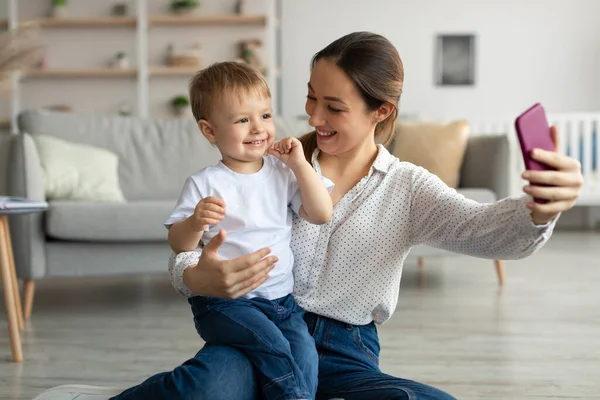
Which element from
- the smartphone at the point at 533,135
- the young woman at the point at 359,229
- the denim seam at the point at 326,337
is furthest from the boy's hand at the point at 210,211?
the smartphone at the point at 533,135

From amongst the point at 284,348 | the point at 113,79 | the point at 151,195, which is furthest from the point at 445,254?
the point at 113,79

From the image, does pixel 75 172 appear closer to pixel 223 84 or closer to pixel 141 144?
pixel 141 144

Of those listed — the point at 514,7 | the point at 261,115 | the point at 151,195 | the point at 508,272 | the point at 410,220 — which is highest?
the point at 514,7

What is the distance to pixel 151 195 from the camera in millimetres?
4078

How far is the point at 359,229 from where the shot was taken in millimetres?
1595

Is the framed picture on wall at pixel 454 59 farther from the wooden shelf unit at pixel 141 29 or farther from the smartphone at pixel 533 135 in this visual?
the smartphone at pixel 533 135

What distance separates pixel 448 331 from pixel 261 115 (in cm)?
183

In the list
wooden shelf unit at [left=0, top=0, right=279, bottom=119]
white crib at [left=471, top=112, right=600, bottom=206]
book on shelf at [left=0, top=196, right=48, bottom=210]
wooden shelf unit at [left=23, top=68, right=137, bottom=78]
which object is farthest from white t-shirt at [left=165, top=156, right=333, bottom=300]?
wooden shelf unit at [left=23, top=68, right=137, bottom=78]

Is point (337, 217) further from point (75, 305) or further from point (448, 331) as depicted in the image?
point (75, 305)

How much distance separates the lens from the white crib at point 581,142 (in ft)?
20.6

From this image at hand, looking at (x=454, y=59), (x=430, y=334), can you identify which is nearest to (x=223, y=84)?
(x=430, y=334)

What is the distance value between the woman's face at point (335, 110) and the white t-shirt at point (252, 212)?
0.11 m

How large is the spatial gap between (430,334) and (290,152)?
176 cm

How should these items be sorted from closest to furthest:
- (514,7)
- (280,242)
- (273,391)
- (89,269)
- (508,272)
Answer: (273,391)
(280,242)
(89,269)
(508,272)
(514,7)
